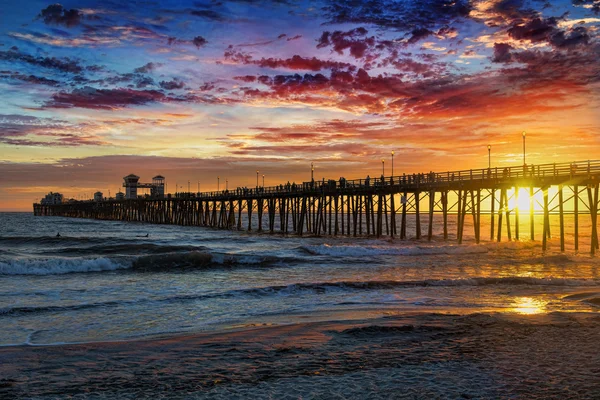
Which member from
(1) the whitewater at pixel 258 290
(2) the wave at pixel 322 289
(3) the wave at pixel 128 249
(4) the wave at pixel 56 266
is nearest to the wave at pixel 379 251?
(1) the whitewater at pixel 258 290

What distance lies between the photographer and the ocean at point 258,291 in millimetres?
12609

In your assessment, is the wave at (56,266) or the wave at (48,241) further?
the wave at (48,241)

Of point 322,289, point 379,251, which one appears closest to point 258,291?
point 322,289

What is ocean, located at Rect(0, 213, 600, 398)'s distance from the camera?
496 inches

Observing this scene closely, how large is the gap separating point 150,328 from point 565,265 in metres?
22.1

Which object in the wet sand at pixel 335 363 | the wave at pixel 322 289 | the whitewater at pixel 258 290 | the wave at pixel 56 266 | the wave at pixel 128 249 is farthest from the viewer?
the wave at pixel 128 249

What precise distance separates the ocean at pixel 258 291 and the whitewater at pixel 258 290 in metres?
0.04

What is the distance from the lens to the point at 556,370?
315 inches

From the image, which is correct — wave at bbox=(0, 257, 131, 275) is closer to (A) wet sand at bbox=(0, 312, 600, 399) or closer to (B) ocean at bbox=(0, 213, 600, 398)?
(B) ocean at bbox=(0, 213, 600, 398)

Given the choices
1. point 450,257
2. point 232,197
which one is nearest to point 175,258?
point 450,257

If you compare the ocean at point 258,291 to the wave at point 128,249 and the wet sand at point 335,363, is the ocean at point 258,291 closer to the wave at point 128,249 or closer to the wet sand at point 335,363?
the wet sand at point 335,363

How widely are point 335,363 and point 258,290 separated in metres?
9.70

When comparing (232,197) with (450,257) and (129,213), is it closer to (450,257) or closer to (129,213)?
(450,257)

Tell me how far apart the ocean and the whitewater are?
0.04 metres
